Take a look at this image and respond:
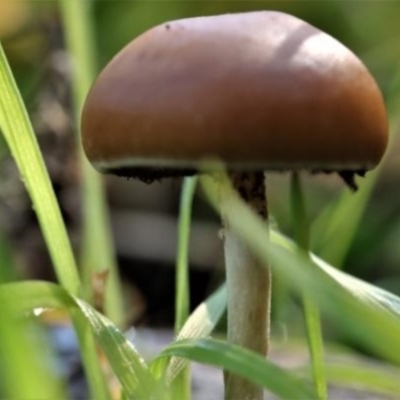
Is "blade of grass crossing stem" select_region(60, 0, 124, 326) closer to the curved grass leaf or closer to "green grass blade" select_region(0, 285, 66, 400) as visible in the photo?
the curved grass leaf

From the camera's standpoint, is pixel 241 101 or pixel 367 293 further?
pixel 367 293

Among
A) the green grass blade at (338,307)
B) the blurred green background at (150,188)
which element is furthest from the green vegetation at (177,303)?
the blurred green background at (150,188)

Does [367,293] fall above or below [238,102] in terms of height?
below

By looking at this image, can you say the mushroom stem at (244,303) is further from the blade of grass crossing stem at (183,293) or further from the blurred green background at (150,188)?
the blurred green background at (150,188)

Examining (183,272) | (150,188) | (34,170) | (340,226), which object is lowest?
(150,188)

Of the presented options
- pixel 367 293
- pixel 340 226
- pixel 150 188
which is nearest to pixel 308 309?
pixel 367 293

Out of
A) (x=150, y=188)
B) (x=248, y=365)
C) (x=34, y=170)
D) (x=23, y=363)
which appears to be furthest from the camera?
(x=150, y=188)

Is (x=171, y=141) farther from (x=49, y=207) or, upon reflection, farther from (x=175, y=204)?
(x=175, y=204)

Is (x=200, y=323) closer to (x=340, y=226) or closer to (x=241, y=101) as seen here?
(x=241, y=101)

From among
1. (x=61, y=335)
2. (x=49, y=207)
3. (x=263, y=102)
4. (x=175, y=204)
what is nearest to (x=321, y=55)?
(x=263, y=102)
